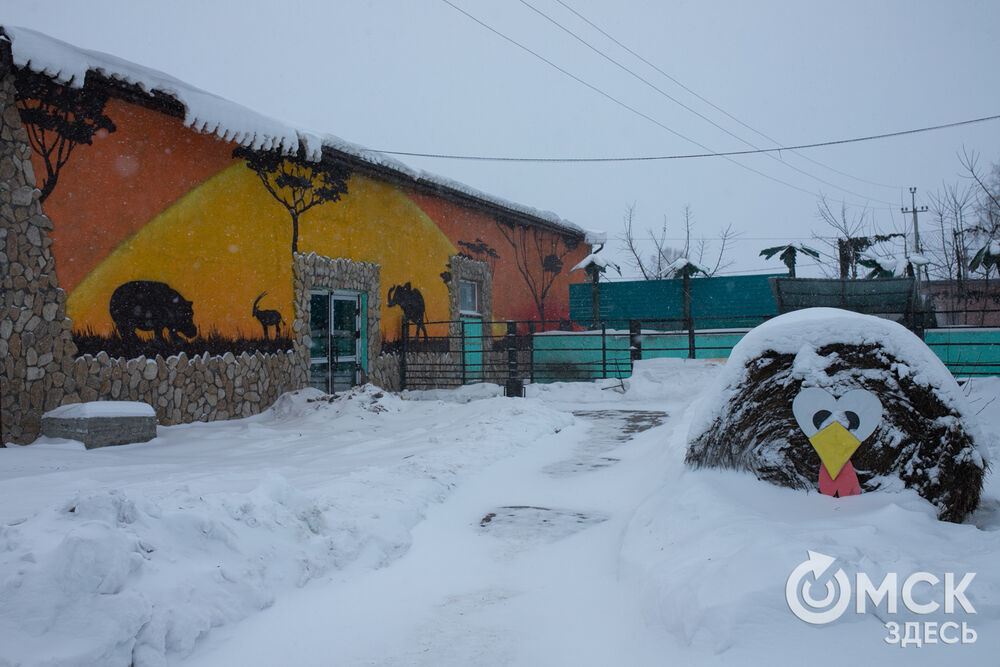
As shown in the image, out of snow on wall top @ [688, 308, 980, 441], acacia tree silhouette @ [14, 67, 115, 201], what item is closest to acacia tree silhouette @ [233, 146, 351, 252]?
acacia tree silhouette @ [14, 67, 115, 201]

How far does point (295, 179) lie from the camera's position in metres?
10.9

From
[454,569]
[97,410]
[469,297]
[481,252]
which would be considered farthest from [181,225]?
[481,252]

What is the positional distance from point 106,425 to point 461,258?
9629 millimetres

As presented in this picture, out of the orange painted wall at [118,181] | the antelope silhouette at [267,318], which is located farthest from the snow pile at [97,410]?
the antelope silhouette at [267,318]

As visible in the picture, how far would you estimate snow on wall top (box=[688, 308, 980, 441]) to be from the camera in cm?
312

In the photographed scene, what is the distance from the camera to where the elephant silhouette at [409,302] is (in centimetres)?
1324

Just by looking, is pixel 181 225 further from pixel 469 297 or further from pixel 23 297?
pixel 469 297

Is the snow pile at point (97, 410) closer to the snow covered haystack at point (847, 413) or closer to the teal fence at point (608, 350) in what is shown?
the snow covered haystack at point (847, 413)

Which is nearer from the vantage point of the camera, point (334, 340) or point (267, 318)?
point (267, 318)

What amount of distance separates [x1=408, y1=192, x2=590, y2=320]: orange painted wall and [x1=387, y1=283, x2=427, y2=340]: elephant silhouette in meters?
1.94

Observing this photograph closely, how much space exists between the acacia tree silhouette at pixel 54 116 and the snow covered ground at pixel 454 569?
422cm

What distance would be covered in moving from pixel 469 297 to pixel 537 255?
3.53 meters

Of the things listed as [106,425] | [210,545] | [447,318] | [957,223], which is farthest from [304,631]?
[957,223]

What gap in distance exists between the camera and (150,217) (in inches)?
336
